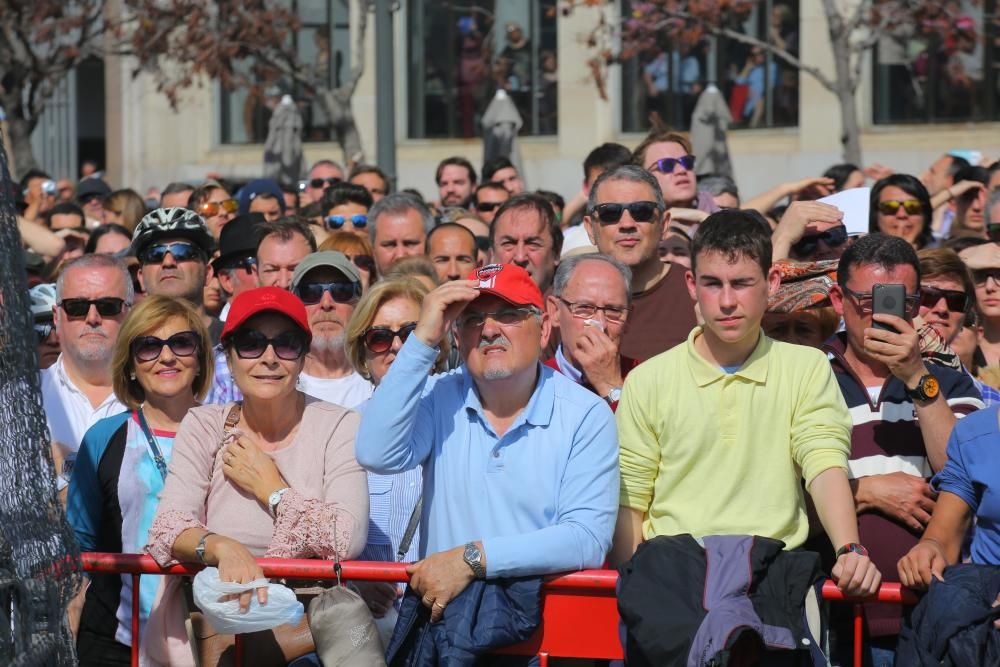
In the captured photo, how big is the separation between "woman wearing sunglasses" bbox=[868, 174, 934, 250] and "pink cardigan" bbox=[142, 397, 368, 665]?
427 cm

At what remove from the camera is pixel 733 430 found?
15.3 feet

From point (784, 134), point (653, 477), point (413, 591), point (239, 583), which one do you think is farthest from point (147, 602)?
point (784, 134)

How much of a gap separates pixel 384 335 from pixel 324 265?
87 centimetres

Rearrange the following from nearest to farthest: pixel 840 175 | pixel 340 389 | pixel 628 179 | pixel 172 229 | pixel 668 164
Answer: pixel 340 389
pixel 628 179
pixel 172 229
pixel 668 164
pixel 840 175

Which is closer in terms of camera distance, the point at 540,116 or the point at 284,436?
the point at 284,436

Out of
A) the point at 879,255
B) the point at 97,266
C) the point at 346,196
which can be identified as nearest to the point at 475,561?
the point at 879,255

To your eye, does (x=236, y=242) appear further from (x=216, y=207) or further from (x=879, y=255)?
(x=879, y=255)

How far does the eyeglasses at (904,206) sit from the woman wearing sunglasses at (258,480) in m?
4.26

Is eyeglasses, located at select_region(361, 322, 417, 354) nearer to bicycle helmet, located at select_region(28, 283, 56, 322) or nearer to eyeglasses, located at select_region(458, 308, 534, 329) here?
eyeglasses, located at select_region(458, 308, 534, 329)

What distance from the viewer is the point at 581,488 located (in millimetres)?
4590

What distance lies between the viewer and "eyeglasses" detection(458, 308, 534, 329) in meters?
4.73

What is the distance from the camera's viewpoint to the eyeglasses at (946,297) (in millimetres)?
5867

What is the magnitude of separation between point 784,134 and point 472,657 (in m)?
18.1

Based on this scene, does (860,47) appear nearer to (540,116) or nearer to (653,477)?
(540,116)
